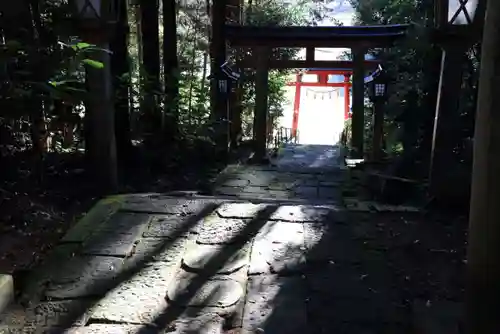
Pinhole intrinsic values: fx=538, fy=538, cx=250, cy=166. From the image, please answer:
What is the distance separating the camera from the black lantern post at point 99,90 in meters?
5.22

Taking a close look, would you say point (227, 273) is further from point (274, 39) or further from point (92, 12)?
Answer: point (274, 39)

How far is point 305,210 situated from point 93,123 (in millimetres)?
2397

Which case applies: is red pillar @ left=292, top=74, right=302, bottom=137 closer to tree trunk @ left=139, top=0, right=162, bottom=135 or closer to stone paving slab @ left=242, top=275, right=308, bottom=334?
tree trunk @ left=139, top=0, right=162, bottom=135

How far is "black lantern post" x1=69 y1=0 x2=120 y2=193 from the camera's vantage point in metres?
5.22

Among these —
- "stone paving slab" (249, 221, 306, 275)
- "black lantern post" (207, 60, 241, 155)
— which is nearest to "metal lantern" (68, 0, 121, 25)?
"stone paving slab" (249, 221, 306, 275)

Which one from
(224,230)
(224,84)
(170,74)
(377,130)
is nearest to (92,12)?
(224,230)

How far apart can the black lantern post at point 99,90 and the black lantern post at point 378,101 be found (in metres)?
6.49

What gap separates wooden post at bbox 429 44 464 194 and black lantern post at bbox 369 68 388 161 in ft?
17.5

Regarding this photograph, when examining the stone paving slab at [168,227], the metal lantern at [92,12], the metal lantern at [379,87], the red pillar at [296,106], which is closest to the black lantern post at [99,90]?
the metal lantern at [92,12]

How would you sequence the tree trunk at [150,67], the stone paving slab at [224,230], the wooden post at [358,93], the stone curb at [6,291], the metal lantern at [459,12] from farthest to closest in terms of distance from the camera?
the wooden post at [358,93] → the tree trunk at [150,67] → the metal lantern at [459,12] → the stone paving slab at [224,230] → the stone curb at [6,291]

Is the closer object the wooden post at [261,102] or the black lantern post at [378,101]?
the black lantern post at [378,101]

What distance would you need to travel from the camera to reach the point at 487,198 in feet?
6.82

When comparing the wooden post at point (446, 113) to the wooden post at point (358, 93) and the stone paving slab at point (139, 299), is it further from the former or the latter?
the wooden post at point (358, 93)

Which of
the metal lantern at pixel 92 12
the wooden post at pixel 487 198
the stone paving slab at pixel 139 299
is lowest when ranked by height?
the stone paving slab at pixel 139 299
